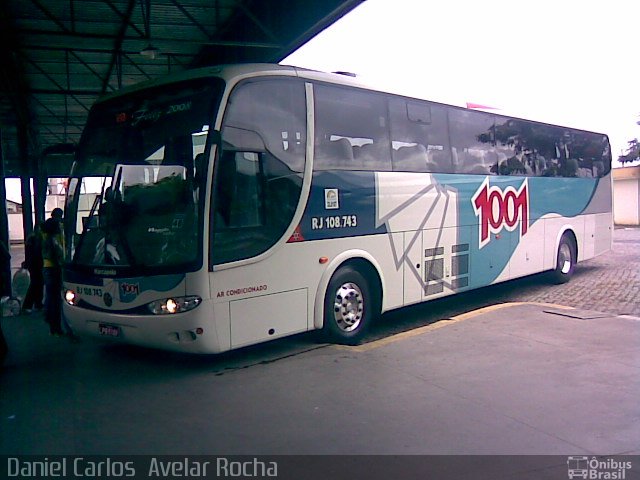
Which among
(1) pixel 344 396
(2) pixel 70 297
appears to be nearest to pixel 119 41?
(2) pixel 70 297

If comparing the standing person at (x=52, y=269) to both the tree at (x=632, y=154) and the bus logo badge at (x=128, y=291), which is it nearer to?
the bus logo badge at (x=128, y=291)

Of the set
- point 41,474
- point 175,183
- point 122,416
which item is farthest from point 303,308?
point 41,474

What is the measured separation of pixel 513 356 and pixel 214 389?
3551 mm

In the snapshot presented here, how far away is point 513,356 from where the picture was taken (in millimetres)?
7613

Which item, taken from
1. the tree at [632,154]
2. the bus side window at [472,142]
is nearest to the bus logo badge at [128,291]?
the bus side window at [472,142]

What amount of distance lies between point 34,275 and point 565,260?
10429 millimetres

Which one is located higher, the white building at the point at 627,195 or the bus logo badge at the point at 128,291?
the white building at the point at 627,195

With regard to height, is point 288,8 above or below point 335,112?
above

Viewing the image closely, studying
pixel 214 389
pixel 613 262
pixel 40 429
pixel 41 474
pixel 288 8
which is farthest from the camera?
pixel 613 262

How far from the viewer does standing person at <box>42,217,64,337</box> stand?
346 inches

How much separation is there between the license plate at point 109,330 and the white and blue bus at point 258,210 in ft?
0.06

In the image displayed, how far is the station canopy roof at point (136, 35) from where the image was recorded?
1148cm

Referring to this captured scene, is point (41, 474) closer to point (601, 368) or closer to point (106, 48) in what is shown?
point (601, 368)

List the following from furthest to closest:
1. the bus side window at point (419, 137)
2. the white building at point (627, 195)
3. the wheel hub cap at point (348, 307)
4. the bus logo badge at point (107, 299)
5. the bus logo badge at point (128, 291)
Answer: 1. the white building at point (627, 195)
2. the bus side window at point (419, 137)
3. the wheel hub cap at point (348, 307)
4. the bus logo badge at point (107, 299)
5. the bus logo badge at point (128, 291)
